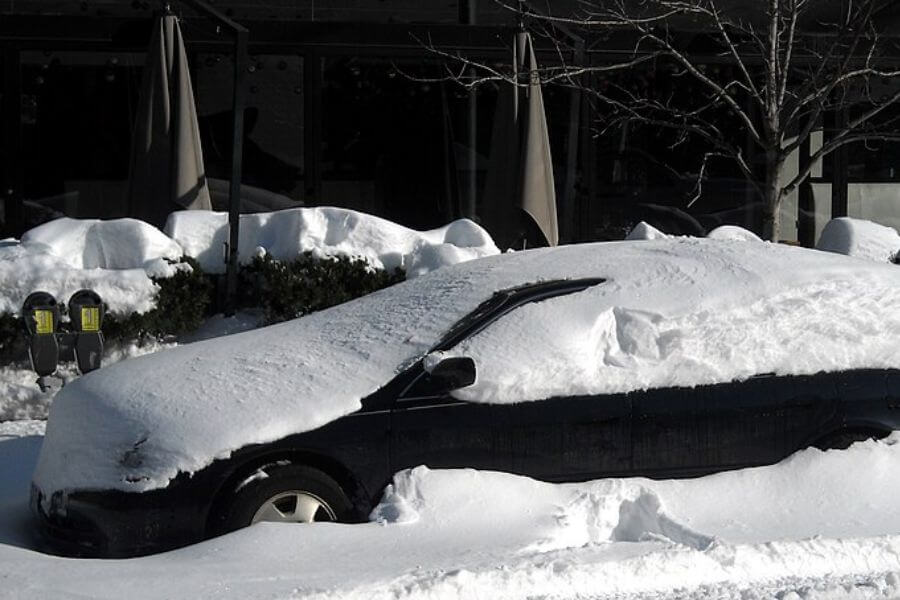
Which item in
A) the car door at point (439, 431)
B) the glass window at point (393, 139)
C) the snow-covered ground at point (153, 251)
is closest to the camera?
the car door at point (439, 431)

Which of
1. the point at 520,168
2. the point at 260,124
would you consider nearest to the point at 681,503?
the point at 520,168

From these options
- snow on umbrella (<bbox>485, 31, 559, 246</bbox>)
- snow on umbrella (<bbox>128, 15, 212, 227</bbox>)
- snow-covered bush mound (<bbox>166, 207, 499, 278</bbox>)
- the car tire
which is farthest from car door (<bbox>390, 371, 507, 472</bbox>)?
snow on umbrella (<bbox>485, 31, 559, 246</bbox>)

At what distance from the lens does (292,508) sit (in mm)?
5918

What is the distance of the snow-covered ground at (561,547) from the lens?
529 centimetres

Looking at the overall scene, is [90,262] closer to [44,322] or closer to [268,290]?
[268,290]

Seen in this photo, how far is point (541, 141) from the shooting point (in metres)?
12.7

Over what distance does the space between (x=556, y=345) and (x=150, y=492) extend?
75.4 inches

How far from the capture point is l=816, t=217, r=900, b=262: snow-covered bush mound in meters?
12.4

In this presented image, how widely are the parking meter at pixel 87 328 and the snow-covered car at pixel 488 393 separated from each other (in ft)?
6.31

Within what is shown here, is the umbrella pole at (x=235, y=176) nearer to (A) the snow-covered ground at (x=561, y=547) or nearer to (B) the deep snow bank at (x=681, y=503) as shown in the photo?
(A) the snow-covered ground at (x=561, y=547)

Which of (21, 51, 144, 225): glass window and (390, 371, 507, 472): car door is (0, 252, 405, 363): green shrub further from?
(390, 371, 507, 472): car door

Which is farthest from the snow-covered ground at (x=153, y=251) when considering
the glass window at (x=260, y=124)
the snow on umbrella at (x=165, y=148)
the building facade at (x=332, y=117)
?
the glass window at (x=260, y=124)

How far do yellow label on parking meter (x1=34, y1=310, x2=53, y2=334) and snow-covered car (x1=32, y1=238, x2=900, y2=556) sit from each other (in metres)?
2.10

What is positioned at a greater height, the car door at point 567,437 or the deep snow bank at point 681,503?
the car door at point 567,437
